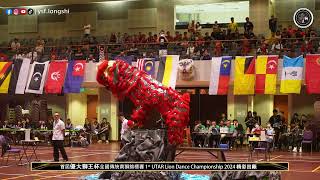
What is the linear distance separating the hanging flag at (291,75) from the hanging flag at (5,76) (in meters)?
13.7

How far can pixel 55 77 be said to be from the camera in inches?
1079

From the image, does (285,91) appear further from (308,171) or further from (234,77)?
(308,171)

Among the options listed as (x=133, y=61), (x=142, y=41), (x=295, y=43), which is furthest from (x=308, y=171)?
(x=142, y=41)

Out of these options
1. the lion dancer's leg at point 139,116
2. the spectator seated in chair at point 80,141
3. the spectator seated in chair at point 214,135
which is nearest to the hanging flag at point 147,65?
the spectator seated in chair at point 214,135

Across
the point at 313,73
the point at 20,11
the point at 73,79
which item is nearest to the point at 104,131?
the point at 73,79

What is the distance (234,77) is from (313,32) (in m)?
5.11

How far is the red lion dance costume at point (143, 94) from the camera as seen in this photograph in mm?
12227

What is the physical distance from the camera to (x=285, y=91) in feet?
78.4

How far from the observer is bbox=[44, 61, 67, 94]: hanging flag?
89.2 feet

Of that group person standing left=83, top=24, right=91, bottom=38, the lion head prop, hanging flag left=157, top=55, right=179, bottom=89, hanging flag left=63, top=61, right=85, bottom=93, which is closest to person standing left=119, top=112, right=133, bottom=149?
hanging flag left=157, top=55, right=179, bottom=89

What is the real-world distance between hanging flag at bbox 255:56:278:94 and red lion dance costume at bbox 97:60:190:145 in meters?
12.2
